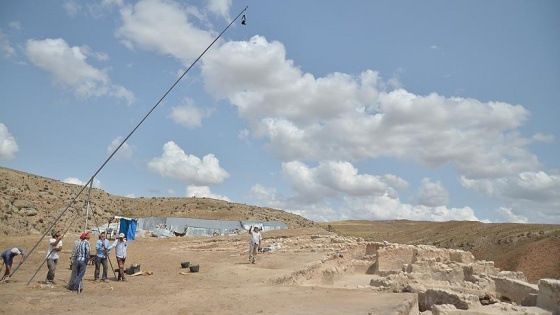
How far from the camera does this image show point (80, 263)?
1086 cm

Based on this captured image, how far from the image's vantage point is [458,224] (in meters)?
54.9

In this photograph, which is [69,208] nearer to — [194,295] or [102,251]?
[102,251]

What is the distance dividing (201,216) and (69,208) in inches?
716

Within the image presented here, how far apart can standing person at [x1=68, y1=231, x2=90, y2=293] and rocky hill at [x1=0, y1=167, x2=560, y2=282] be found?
17.0ft

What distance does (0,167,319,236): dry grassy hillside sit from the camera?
39156mm

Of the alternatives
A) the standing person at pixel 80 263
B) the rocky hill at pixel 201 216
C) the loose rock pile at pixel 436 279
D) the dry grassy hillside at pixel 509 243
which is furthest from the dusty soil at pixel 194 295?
the dry grassy hillside at pixel 509 243

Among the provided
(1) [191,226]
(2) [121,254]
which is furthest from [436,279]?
(1) [191,226]

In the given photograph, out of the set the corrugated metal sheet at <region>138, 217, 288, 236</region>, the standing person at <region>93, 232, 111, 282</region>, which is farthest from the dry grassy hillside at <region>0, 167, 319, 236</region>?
the standing person at <region>93, 232, 111, 282</region>

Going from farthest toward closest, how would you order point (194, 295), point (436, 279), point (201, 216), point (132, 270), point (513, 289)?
point (201, 216)
point (436, 279)
point (132, 270)
point (513, 289)
point (194, 295)

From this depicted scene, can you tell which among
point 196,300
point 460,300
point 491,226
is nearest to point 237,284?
point 196,300

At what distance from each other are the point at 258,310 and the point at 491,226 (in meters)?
46.0

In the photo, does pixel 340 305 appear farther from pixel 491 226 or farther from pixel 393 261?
pixel 491 226

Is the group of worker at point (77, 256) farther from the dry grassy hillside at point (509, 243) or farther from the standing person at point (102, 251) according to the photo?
the dry grassy hillside at point (509, 243)

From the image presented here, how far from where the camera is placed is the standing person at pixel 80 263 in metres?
10.8
